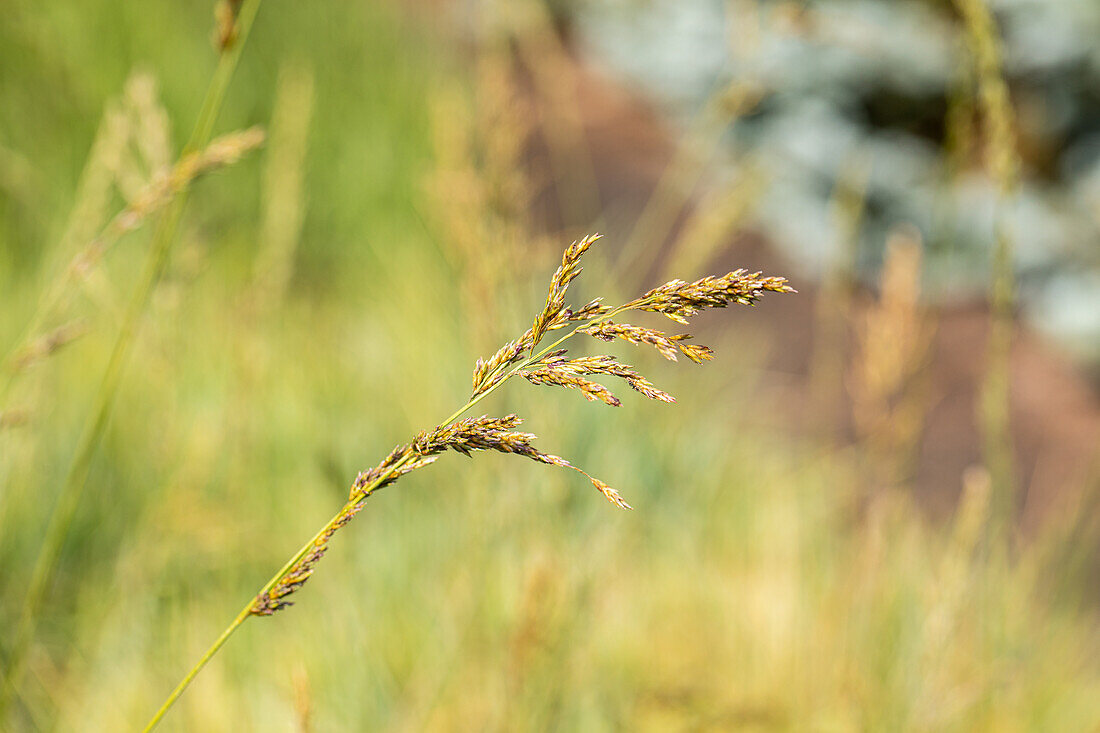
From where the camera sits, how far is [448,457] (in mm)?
2180

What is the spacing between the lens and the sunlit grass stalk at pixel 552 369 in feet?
1.45

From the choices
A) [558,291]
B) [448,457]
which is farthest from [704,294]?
[448,457]

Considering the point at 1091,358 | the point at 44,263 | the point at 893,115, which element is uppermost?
the point at 893,115

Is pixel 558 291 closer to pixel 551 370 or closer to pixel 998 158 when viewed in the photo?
pixel 551 370

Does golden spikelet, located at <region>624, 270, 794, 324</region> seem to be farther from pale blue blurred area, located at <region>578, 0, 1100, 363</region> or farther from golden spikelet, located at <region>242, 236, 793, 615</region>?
pale blue blurred area, located at <region>578, 0, 1100, 363</region>

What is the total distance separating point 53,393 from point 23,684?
0.86 m

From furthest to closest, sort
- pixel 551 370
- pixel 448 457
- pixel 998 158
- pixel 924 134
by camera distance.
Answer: pixel 924 134 < pixel 448 457 < pixel 998 158 < pixel 551 370

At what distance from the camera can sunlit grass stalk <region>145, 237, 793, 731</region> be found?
441 millimetres

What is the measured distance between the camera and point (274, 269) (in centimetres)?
146

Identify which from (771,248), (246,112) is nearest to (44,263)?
(246,112)

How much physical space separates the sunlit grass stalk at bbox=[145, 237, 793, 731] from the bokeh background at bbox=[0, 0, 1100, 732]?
0.73ft

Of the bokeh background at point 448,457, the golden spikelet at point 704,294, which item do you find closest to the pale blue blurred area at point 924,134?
the bokeh background at point 448,457

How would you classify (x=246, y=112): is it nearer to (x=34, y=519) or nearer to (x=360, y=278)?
(x=360, y=278)

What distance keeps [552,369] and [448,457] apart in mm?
1773
